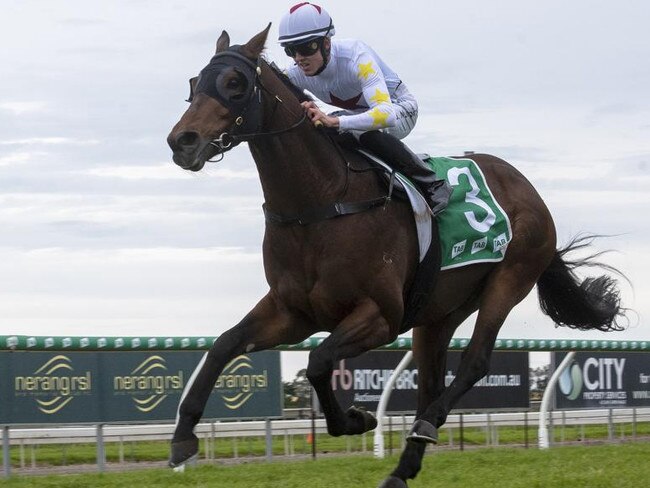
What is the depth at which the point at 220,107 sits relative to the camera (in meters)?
4.49

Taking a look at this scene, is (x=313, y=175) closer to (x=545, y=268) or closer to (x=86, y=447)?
(x=545, y=268)

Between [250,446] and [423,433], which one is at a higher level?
[423,433]

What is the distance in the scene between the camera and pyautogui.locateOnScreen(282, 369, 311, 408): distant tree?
33.2 ft

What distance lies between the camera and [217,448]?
9922 mm

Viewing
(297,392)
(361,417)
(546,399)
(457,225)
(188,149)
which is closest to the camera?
(188,149)

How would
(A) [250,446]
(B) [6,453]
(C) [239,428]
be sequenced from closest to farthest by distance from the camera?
(B) [6,453]
(C) [239,428]
(A) [250,446]

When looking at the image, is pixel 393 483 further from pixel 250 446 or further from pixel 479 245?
pixel 250 446

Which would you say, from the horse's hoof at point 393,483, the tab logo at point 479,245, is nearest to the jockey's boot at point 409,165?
the tab logo at point 479,245

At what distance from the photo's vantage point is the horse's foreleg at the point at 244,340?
4.85 m

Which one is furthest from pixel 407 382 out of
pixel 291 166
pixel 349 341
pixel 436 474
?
pixel 291 166

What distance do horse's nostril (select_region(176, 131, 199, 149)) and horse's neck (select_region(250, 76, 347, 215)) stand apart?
1.44 feet

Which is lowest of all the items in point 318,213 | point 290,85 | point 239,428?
point 239,428

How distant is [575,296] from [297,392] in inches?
153

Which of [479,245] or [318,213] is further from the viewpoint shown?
[479,245]
